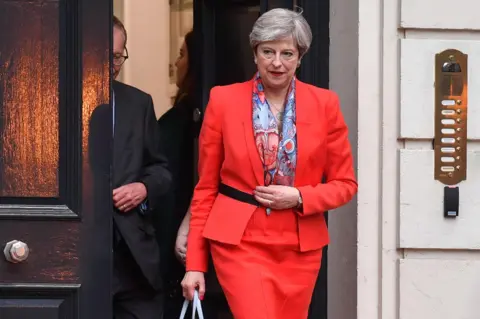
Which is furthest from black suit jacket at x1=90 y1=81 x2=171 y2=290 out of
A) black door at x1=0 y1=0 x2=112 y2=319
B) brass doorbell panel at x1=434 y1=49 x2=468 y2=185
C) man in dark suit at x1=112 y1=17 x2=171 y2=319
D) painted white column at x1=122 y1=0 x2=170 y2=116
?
painted white column at x1=122 y1=0 x2=170 y2=116

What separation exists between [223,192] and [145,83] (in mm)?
3967

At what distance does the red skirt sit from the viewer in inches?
187

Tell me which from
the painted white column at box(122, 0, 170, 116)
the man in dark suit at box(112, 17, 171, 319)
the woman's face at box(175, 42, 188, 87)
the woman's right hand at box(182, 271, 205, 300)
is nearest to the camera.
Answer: the woman's right hand at box(182, 271, 205, 300)

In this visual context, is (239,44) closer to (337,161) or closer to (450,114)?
(450,114)

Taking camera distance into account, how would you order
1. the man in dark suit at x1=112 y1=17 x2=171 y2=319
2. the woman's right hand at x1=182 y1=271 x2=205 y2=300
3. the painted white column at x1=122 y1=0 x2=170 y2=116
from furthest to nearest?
1. the painted white column at x1=122 y1=0 x2=170 y2=116
2. the man in dark suit at x1=112 y1=17 x2=171 y2=319
3. the woman's right hand at x1=182 y1=271 x2=205 y2=300

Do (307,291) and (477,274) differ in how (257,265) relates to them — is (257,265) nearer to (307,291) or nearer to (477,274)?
(307,291)

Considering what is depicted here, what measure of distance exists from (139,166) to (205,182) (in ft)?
2.86

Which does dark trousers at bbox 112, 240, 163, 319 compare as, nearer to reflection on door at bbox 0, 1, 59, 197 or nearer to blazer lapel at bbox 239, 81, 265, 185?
reflection on door at bbox 0, 1, 59, 197

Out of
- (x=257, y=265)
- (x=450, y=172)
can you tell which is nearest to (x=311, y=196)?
(x=257, y=265)

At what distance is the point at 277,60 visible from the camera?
484 centimetres

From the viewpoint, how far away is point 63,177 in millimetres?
5246

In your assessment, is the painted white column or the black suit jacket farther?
the painted white column

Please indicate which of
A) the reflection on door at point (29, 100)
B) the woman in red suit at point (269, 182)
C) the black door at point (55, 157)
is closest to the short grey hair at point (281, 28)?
the woman in red suit at point (269, 182)

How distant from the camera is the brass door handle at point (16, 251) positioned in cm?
514
